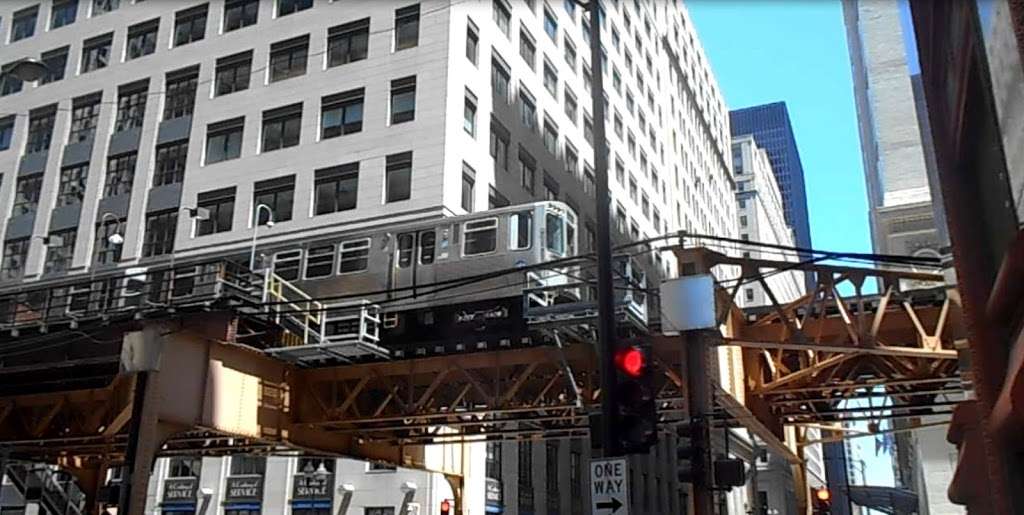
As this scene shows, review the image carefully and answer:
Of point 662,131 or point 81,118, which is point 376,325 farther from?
point 662,131

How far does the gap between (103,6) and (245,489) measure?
30891mm

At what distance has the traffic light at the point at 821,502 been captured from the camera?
27138 millimetres

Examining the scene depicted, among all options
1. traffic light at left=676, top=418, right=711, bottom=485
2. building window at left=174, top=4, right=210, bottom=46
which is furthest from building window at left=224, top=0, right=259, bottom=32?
traffic light at left=676, top=418, right=711, bottom=485

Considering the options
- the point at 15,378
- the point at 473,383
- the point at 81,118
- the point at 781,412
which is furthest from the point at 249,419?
the point at 81,118

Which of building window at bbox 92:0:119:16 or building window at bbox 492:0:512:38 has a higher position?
building window at bbox 92:0:119:16

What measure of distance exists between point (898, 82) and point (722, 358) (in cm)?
1923

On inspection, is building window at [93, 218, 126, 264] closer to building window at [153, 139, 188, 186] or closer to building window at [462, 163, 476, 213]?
building window at [153, 139, 188, 186]

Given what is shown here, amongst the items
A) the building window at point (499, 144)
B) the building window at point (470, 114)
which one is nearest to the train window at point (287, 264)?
the building window at point (470, 114)

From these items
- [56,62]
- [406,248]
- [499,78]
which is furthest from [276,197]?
[56,62]

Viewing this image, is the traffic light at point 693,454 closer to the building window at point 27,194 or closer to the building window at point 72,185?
the building window at point 72,185

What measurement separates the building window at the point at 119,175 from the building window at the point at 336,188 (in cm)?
1341

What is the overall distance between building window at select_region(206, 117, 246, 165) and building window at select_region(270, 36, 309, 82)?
9.48 feet

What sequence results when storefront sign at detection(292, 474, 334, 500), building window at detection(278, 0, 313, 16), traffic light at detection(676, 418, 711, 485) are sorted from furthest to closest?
building window at detection(278, 0, 313, 16) < storefront sign at detection(292, 474, 334, 500) < traffic light at detection(676, 418, 711, 485)

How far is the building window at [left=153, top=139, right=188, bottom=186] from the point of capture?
151ft
